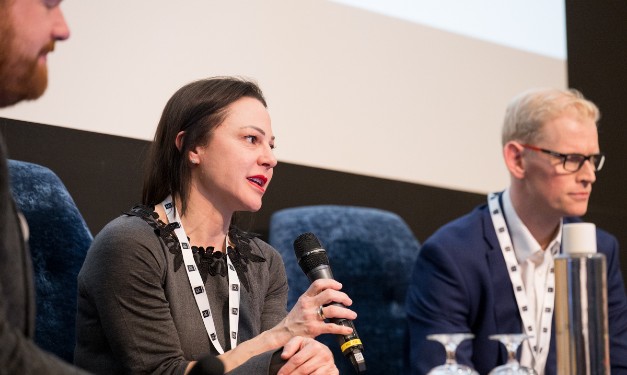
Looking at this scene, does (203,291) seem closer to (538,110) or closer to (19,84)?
(19,84)

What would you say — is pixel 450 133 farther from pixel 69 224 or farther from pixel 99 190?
pixel 69 224

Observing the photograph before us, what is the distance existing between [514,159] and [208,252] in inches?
55.4

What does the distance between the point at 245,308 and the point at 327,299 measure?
0.52m

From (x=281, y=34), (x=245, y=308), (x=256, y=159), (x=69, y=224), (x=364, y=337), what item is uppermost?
(x=281, y=34)

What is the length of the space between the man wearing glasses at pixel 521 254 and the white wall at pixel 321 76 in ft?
1.68

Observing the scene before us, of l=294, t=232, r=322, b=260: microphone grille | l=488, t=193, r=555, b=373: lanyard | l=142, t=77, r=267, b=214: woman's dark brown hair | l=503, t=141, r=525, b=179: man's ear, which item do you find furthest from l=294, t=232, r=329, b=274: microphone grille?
l=503, t=141, r=525, b=179: man's ear

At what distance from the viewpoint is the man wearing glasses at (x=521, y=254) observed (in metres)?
2.71

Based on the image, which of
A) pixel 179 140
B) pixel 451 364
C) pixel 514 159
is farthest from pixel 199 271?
pixel 514 159

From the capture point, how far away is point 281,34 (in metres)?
2.98

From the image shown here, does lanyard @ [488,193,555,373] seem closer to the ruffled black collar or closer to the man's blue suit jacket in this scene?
the man's blue suit jacket

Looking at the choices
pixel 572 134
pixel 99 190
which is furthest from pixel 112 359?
pixel 572 134

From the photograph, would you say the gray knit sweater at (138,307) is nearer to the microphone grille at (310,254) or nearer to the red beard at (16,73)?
the microphone grille at (310,254)

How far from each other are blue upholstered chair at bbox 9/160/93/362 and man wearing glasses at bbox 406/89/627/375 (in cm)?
116

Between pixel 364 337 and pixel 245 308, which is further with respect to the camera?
pixel 364 337
